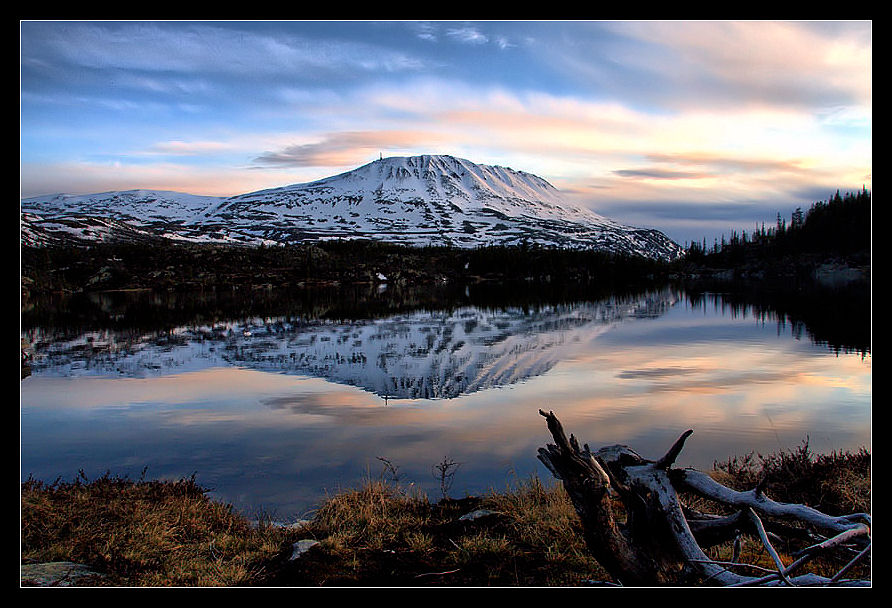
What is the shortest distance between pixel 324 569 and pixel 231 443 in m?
6.03

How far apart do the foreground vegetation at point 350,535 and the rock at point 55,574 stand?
Result: 0.33 ft

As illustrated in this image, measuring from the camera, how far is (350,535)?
20.9ft

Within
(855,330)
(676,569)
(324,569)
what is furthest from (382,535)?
(855,330)

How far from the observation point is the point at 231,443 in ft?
36.0

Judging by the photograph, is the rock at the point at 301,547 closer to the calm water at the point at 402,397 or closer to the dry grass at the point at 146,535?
the dry grass at the point at 146,535

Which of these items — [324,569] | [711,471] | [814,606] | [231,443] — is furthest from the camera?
[231,443]

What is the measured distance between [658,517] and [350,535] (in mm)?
3297

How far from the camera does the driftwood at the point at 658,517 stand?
4.20 m

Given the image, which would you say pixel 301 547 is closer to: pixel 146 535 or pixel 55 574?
pixel 146 535

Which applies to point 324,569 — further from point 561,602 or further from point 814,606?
point 814,606

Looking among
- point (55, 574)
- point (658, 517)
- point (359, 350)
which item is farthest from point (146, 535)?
point (359, 350)

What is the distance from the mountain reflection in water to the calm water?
131mm

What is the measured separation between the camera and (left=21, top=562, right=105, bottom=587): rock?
5062 millimetres
